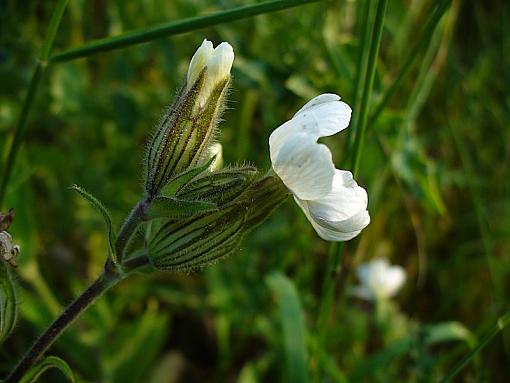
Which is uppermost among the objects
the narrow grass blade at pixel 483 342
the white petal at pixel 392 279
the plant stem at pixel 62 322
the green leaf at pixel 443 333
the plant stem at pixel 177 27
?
the plant stem at pixel 177 27

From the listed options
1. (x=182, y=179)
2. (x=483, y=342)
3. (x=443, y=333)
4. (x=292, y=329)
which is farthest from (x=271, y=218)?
(x=182, y=179)

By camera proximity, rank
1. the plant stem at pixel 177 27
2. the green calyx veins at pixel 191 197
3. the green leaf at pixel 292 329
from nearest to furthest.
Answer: the green calyx veins at pixel 191 197 → the plant stem at pixel 177 27 → the green leaf at pixel 292 329

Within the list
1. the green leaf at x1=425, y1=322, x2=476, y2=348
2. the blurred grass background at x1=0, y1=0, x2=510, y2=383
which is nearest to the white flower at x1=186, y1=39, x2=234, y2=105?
the blurred grass background at x1=0, y1=0, x2=510, y2=383

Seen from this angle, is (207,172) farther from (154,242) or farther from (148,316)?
(148,316)

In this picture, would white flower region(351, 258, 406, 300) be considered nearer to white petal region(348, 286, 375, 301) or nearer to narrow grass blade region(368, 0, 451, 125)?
white petal region(348, 286, 375, 301)

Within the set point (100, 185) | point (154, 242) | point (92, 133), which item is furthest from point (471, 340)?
point (92, 133)

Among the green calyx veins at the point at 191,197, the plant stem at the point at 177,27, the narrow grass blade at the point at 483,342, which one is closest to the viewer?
the green calyx veins at the point at 191,197

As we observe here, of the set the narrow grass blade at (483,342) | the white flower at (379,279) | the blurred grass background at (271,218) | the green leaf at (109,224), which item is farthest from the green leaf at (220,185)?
the white flower at (379,279)

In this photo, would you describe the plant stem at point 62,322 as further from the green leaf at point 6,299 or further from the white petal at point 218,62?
the white petal at point 218,62
